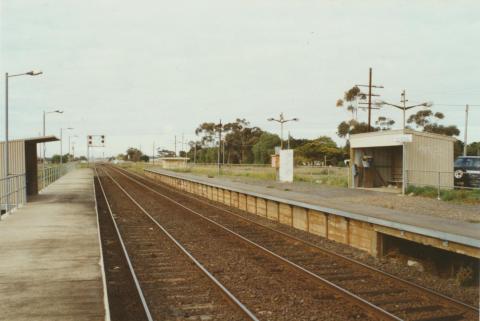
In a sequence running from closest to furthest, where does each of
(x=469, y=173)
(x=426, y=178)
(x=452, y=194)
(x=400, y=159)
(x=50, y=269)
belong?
1. (x=50, y=269)
2. (x=452, y=194)
3. (x=426, y=178)
4. (x=469, y=173)
5. (x=400, y=159)

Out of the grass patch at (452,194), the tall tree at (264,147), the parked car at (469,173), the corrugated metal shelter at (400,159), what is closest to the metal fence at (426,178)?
the corrugated metal shelter at (400,159)

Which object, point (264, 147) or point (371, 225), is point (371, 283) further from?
point (264, 147)

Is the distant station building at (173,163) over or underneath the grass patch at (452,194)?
over

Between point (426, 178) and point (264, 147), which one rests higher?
point (264, 147)

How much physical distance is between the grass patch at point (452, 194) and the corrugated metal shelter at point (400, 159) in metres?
0.54

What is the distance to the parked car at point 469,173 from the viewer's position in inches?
972

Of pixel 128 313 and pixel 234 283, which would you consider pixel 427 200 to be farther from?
pixel 128 313

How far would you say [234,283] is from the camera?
9305mm

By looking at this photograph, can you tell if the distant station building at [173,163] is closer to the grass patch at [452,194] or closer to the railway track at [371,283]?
the grass patch at [452,194]

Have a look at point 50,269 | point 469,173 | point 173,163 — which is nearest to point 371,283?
point 50,269

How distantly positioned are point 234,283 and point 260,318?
83.1 inches

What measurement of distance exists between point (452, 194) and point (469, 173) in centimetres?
681

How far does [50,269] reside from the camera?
8992 millimetres

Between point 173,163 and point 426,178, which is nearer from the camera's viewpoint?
point 426,178
